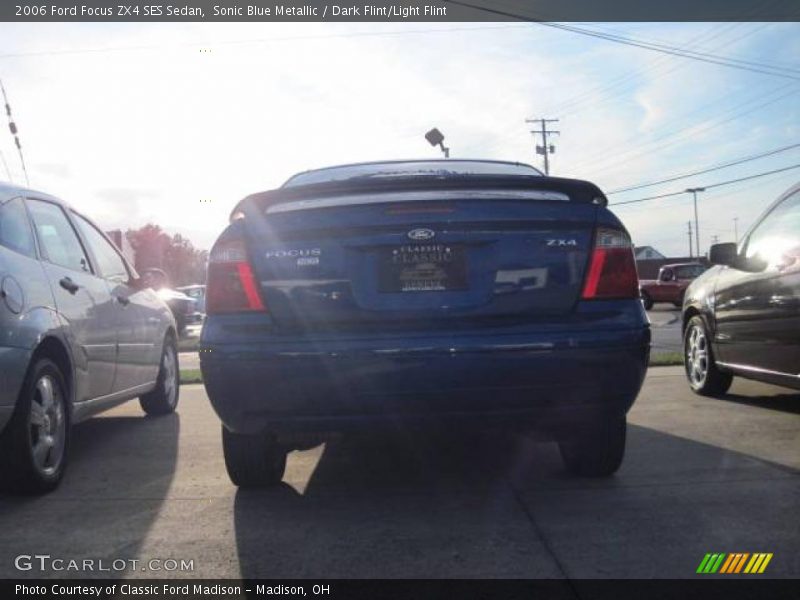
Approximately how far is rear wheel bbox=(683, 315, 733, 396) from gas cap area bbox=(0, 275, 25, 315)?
499 cm

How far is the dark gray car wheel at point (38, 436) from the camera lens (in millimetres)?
3680

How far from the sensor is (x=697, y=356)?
672cm

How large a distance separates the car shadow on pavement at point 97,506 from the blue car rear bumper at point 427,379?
0.69 metres

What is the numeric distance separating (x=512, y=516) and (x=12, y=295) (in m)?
2.45

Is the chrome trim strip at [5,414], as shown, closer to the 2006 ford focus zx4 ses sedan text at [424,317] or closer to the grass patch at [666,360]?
the 2006 ford focus zx4 ses sedan text at [424,317]

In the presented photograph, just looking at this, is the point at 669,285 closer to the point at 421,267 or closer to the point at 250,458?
the point at 250,458

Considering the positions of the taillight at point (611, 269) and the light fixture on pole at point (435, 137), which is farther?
the light fixture on pole at point (435, 137)

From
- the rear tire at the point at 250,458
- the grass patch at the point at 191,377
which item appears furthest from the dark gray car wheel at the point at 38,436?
the grass patch at the point at 191,377

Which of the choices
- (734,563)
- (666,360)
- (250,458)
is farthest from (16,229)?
(666,360)

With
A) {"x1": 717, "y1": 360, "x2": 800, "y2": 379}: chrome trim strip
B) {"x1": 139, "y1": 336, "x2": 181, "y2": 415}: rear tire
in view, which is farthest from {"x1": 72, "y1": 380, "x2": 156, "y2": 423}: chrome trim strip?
{"x1": 717, "y1": 360, "x2": 800, "y2": 379}: chrome trim strip

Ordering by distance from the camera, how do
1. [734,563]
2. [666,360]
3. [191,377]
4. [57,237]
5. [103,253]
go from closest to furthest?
A: [734,563], [57,237], [103,253], [666,360], [191,377]

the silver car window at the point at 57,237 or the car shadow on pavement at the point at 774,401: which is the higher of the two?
the silver car window at the point at 57,237

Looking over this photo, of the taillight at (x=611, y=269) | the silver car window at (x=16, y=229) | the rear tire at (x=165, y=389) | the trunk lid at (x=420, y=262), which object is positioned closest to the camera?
the trunk lid at (x=420, y=262)

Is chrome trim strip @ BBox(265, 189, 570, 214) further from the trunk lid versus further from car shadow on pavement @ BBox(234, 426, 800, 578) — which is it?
car shadow on pavement @ BBox(234, 426, 800, 578)
